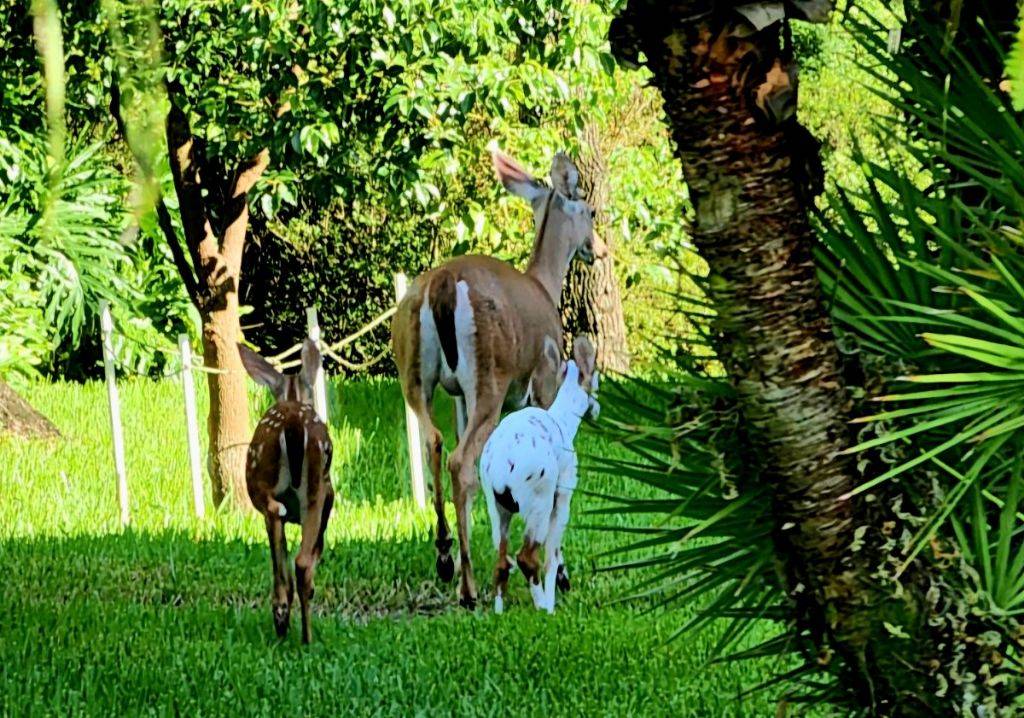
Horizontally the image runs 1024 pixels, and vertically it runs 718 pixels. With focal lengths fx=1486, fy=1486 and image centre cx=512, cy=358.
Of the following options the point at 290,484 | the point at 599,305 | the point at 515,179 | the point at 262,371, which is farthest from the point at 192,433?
the point at 599,305

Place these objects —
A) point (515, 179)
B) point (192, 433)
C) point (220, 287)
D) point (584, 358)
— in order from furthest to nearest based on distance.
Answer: point (192, 433) < point (220, 287) < point (515, 179) < point (584, 358)

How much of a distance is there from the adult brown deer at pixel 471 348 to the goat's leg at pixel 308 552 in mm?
1475

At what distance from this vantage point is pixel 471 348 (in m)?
8.30

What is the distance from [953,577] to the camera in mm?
3234

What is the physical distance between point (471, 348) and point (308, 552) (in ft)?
6.62

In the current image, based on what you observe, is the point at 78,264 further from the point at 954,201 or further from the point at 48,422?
the point at 954,201

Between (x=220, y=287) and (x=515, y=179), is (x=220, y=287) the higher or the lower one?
the lower one

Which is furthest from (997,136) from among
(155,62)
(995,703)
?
(155,62)

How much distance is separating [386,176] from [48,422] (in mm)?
6944

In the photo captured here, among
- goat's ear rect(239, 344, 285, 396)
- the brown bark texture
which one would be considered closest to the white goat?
goat's ear rect(239, 344, 285, 396)

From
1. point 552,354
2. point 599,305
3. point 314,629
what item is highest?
point 552,354

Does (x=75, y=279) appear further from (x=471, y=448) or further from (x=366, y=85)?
(x=471, y=448)

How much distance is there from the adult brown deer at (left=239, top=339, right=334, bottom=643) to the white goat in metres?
0.88

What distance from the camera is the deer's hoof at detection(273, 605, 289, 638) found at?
22.6ft
